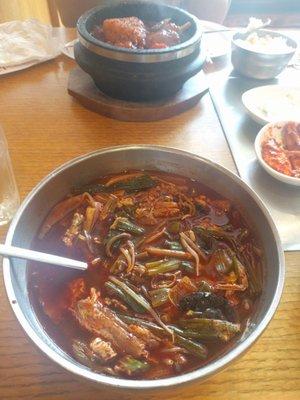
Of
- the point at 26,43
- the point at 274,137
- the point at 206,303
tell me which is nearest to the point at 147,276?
the point at 206,303

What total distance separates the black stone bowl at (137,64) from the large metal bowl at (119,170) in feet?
1.74

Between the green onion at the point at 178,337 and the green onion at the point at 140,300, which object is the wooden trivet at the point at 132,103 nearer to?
the green onion at the point at 140,300

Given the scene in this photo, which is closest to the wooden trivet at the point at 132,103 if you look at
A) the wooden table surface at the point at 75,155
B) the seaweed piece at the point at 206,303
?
the wooden table surface at the point at 75,155

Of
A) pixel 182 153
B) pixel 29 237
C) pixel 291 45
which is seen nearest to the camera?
pixel 29 237

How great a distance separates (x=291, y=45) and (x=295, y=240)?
4.71 feet

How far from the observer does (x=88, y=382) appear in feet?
2.58

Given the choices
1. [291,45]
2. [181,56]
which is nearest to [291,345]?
[181,56]

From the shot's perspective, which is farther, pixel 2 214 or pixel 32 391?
pixel 2 214

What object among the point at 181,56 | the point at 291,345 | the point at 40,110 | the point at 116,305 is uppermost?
the point at 181,56

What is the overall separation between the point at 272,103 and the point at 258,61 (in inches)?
11.6

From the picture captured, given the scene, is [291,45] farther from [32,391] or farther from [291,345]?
[32,391]

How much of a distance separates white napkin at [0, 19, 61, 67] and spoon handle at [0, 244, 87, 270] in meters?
1.49

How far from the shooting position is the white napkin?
6.96 ft

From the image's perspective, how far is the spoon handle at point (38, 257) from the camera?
94 centimetres
